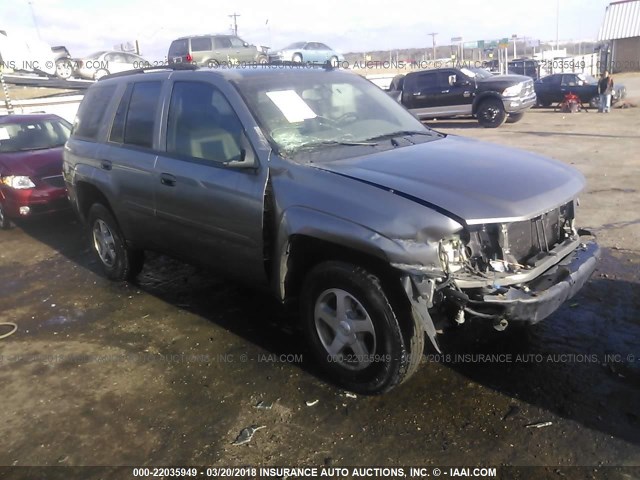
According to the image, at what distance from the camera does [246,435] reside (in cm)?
308

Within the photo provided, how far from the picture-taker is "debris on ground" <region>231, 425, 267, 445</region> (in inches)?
119

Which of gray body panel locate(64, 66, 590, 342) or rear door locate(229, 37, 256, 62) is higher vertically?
rear door locate(229, 37, 256, 62)

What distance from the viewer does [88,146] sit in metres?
5.25

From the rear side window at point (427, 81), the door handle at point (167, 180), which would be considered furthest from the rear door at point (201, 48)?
the door handle at point (167, 180)

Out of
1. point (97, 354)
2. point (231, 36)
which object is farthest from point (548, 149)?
point (231, 36)

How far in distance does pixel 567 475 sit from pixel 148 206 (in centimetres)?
347

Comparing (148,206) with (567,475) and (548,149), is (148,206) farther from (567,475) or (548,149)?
(548,149)

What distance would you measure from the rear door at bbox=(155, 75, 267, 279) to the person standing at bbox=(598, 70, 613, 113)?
19555 millimetres

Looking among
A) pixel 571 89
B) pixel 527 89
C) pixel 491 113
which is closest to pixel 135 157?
pixel 491 113

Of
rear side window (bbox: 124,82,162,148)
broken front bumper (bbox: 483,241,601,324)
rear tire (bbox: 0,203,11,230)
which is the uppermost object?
rear side window (bbox: 124,82,162,148)

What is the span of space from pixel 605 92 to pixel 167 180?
793 inches

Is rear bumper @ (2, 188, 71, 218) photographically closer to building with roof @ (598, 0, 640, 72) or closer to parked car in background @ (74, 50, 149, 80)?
parked car in background @ (74, 50, 149, 80)

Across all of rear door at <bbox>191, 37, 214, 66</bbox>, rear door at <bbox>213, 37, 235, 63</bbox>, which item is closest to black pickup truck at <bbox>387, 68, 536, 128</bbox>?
rear door at <bbox>213, 37, 235, 63</bbox>

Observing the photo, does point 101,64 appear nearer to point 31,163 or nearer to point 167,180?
point 31,163
